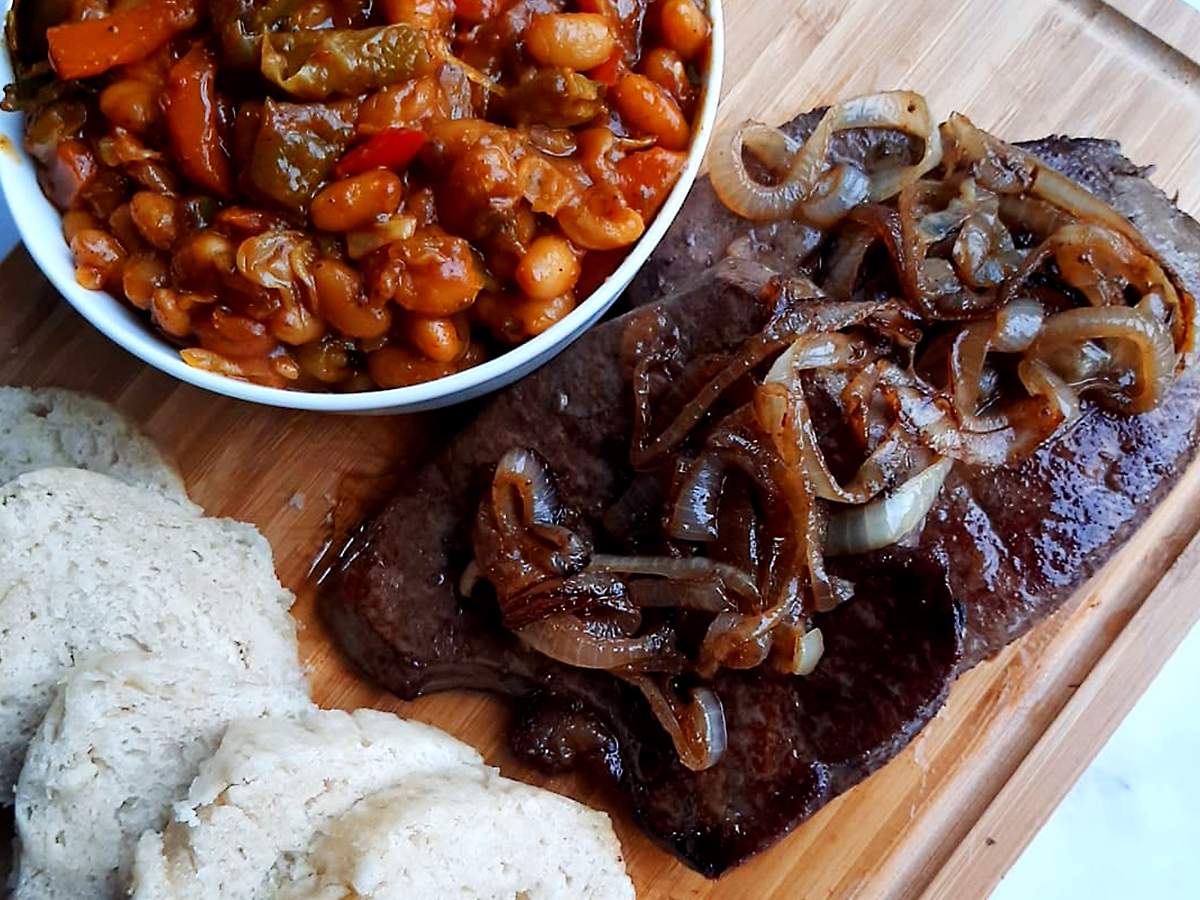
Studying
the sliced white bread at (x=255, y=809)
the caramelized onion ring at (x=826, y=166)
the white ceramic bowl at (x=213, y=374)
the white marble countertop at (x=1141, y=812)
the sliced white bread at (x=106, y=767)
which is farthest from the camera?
the white marble countertop at (x=1141, y=812)

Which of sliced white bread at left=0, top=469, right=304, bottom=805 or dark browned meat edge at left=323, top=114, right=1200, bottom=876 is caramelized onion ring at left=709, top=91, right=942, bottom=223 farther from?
sliced white bread at left=0, top=469, right=304, bottom=805

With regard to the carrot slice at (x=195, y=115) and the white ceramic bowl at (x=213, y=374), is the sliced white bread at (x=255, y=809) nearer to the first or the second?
the white ceramic bowl at (x=213, y=374)

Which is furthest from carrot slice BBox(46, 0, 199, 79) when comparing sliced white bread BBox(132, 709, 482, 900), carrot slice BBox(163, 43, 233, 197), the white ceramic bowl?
sliced white bread BBox(132, 709, 482, 900)

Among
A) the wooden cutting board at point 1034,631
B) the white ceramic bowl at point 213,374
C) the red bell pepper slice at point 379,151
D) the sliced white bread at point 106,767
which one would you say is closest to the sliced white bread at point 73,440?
the wooden cutting board at point 1034,631

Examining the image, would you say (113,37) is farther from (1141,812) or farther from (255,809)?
(1141,812)

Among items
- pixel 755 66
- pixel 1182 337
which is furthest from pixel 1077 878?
pixel 755 66
